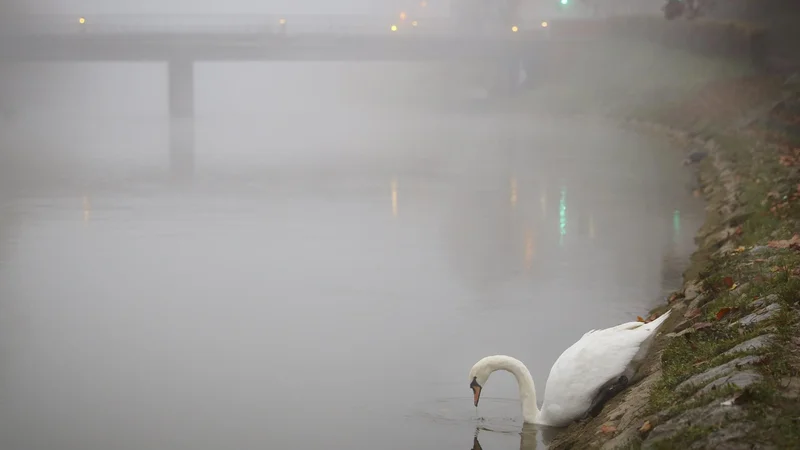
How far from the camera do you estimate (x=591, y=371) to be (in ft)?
36.4

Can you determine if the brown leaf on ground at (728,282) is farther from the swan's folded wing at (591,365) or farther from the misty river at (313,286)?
the misty river at (313,286)

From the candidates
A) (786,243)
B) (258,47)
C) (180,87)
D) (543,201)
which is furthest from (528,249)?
(180,87)

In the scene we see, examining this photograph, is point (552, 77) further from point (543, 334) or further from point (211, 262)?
point (543, 334)

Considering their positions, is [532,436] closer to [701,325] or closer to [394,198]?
[701,325]

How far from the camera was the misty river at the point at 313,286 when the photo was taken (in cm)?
1322

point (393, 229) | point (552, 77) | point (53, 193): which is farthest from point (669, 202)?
point (552, 77)

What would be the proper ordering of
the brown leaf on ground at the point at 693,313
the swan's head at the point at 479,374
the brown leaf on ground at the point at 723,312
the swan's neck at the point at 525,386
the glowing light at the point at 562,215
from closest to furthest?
the brown leaf on ground at the point at 723,312
the swan's neck at the point at 525,386
the swan's head at the point at 479,374
the brown leaf on ground at the point at 693,313
the glowing light at the point at 562,215

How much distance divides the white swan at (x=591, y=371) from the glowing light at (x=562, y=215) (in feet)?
A: 45.1

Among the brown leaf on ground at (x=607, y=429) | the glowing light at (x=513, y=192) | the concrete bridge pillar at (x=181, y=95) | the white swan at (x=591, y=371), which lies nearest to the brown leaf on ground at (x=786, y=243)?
the white swan at (x=591, y=371)

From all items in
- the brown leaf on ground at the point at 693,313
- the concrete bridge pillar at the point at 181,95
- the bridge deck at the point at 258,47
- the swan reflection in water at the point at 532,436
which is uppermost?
the bridge deck at the point at 258,47

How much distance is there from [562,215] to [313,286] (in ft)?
36.1

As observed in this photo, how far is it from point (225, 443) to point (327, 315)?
5924 mm

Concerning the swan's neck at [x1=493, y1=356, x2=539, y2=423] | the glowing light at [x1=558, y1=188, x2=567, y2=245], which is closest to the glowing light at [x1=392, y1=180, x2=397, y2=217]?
the glowing light at [x1=558, y1=188, x2=567, y2=245]

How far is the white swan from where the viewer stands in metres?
11.1
